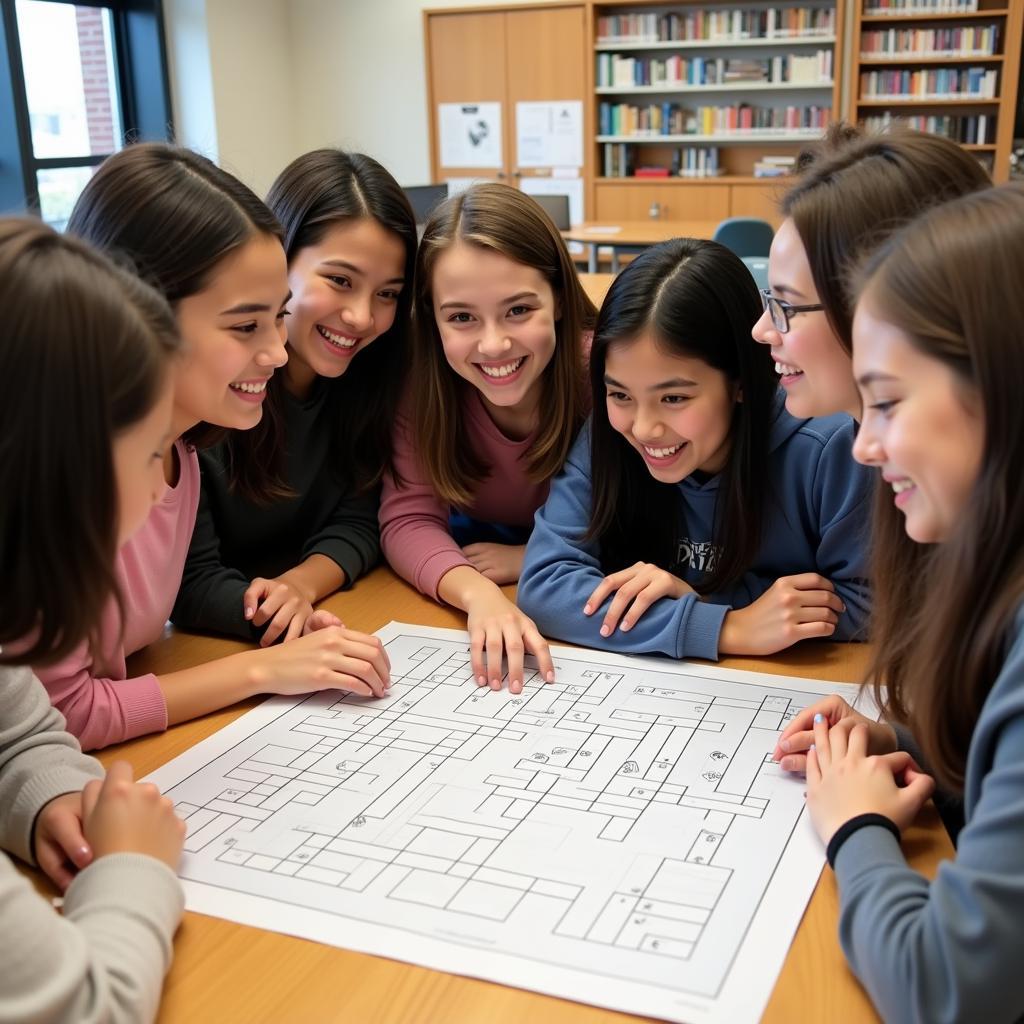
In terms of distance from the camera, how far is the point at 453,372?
169cm

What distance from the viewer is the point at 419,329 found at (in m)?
1.68

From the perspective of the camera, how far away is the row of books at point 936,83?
6523 millimetres

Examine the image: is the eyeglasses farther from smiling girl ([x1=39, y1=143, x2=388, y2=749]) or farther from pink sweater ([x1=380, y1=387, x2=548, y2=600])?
smiling girl ([x1=39, y1=143, x2=388, y2=749])

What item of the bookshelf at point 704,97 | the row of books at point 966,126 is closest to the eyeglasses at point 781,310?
the bookshelf at point 704,97

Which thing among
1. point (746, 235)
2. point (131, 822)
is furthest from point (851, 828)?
point (746, 235)

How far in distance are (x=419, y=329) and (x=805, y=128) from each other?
6013mm

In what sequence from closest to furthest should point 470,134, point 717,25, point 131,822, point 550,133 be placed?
point 131,822 < point 717,25 < point 550,133 < point 470,134

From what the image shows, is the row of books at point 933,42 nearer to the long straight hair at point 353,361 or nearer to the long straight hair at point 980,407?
the long straight hair at point 353,361

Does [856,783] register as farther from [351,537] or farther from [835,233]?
[351,537]

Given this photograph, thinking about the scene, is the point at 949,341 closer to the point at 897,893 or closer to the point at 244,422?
the point at 897,893

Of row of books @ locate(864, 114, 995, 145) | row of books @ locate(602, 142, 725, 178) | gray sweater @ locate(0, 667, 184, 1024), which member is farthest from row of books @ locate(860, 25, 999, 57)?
gray sweater @ locate(0, 667, 184, 1024)

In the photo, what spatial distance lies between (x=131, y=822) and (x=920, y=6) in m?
7.01

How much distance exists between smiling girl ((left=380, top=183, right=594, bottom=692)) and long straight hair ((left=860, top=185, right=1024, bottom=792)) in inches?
25.4

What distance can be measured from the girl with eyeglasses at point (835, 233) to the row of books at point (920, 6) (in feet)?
19.7
